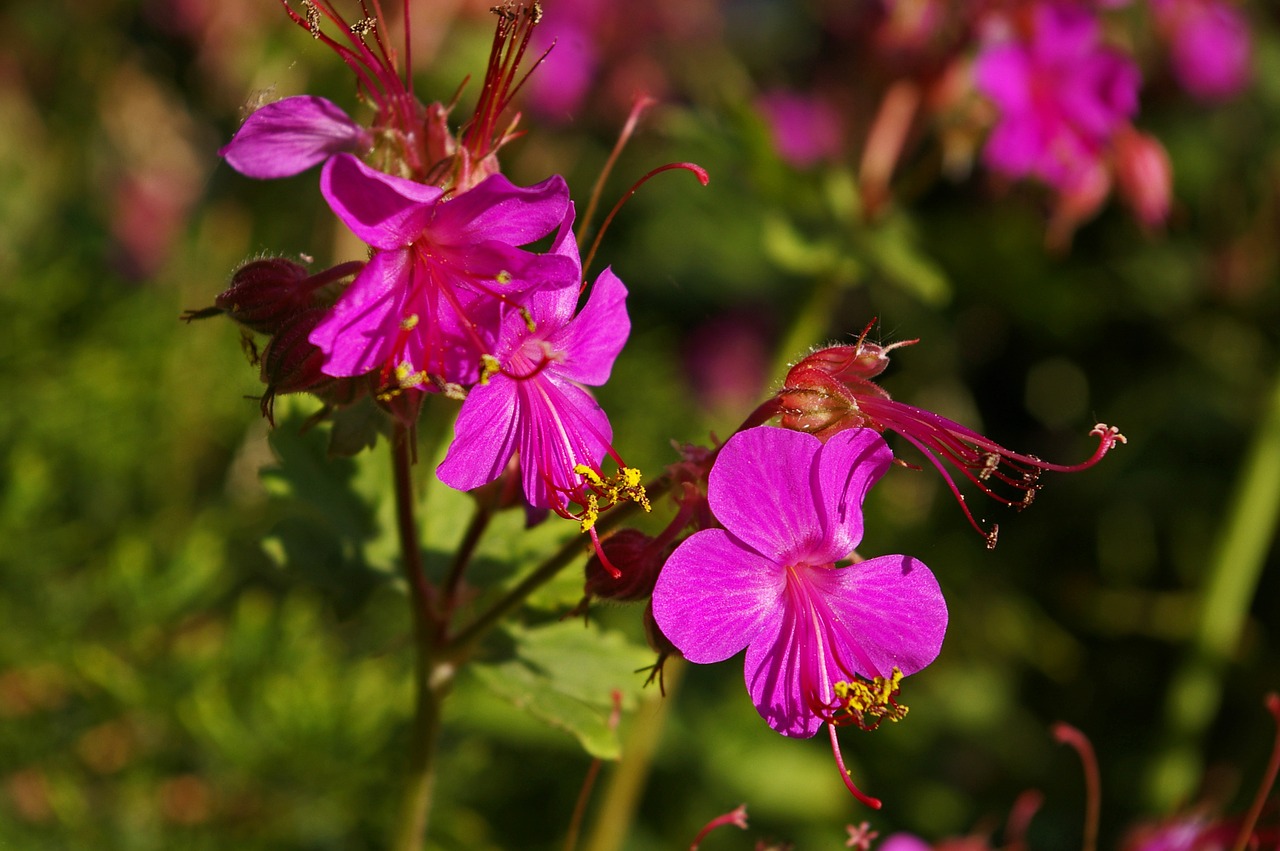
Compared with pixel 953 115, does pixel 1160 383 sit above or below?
below

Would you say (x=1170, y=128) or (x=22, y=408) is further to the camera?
(x=1170, y=128)

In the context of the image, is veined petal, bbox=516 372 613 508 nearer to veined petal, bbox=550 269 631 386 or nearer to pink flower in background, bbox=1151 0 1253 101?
veined petal, bbox=550 269 631 386

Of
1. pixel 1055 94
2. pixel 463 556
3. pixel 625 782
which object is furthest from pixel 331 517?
pixel 1055 94

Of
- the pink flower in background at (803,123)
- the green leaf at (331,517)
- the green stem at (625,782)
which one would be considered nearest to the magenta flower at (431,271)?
the green leaf at (331,517)

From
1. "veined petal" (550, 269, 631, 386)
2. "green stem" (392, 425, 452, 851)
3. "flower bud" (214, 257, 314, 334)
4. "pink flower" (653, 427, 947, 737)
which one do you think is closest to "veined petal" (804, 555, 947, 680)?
"pink flower" (653, 427, 947, 737)

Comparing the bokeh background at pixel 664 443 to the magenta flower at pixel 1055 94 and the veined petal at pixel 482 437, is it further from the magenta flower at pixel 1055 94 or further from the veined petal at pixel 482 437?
the veined petal at pixel 482 437

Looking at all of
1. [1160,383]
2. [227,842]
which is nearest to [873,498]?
[1160,383]

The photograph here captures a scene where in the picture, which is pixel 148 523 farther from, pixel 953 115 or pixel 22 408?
pixel 953 115

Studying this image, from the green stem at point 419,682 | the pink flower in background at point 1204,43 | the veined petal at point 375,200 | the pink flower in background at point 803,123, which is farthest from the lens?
the pink flower in background at point 803,123
